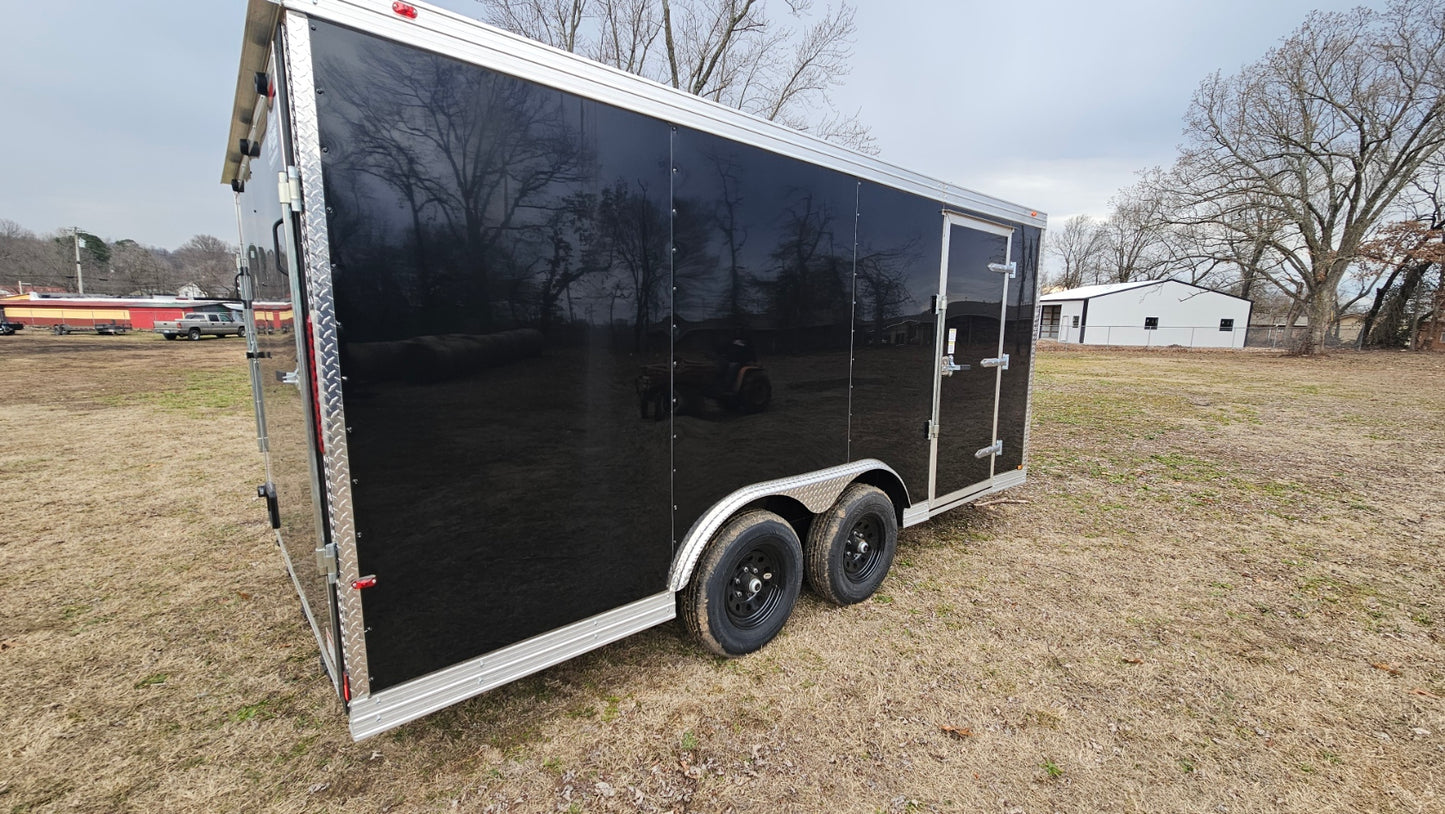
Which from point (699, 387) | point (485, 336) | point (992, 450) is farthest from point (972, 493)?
point (485, 336)

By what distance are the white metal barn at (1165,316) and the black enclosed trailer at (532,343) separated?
43.4m

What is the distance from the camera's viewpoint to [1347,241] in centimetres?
2589

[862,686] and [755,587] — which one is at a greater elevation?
[755,587]

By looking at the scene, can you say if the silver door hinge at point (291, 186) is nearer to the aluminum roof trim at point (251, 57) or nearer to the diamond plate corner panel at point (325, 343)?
the diamond plate corner panel at point (325, 343)

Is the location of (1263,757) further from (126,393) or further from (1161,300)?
(1161,300)

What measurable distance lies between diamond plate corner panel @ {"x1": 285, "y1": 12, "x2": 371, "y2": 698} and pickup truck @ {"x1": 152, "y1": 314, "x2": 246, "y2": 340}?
3896cm

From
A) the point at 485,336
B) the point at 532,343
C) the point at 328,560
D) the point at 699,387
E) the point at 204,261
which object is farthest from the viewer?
the point at 204,261

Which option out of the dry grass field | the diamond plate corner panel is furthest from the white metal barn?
the diamond plate corner panel

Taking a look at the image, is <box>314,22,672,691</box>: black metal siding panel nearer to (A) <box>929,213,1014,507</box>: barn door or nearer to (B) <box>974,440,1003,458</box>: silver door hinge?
(A) <box>929,213,1014,507</box>: barn door

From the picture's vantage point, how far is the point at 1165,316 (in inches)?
1515

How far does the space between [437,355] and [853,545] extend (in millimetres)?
2744

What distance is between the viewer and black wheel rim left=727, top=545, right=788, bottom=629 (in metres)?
3.04

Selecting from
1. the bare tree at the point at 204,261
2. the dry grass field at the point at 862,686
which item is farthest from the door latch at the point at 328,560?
the bare tree at the point at 204,261

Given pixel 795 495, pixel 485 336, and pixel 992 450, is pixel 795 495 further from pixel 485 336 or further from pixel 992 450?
pixel 992 450
